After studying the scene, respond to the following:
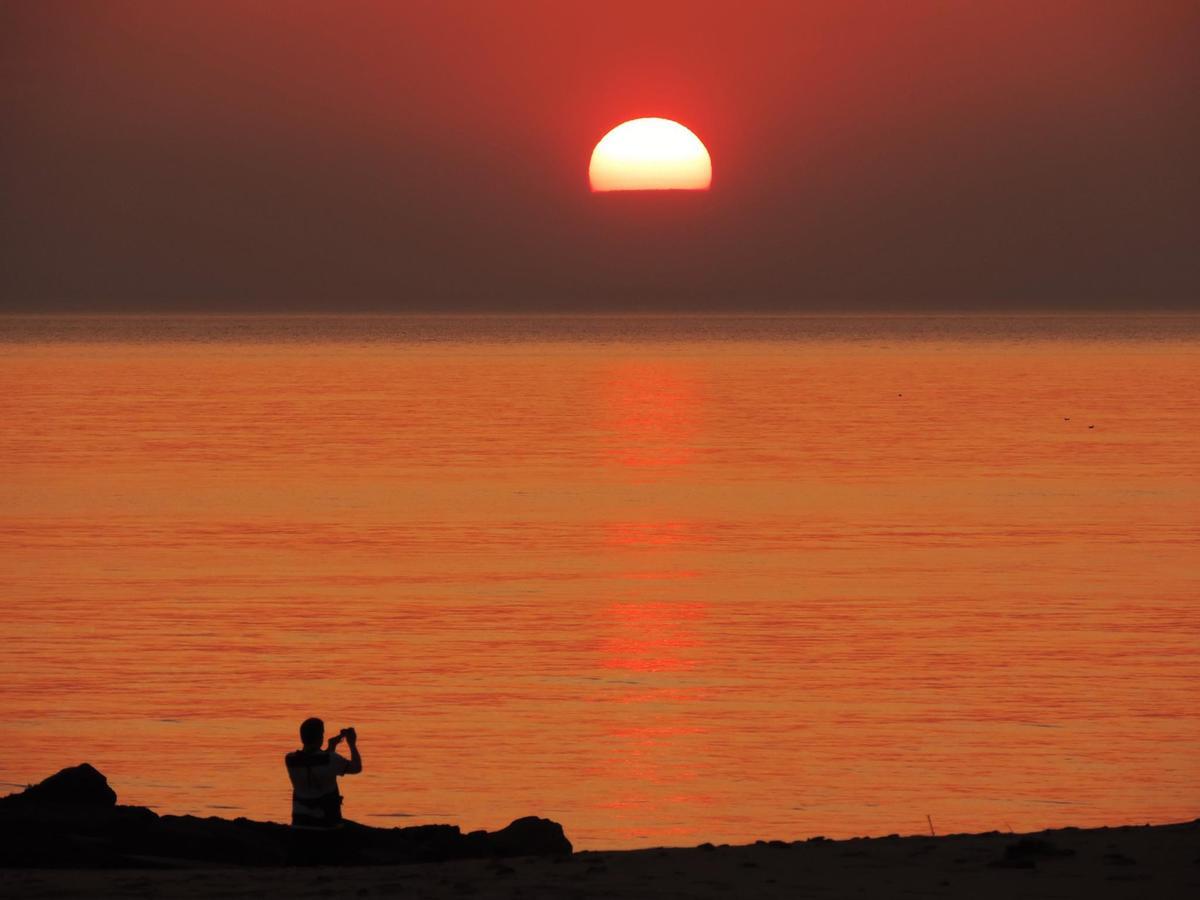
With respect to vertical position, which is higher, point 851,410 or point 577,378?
point 577,378

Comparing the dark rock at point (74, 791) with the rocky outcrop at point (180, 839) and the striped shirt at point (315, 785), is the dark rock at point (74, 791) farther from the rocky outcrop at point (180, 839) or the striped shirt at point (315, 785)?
the striped shirt at point (315, 785)

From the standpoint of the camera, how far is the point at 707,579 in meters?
31.7

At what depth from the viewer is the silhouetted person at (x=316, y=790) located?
13.1 m

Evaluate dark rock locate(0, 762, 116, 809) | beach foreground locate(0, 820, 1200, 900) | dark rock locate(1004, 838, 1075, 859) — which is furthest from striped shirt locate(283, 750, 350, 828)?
dark rock locate(1004, 838, 1075, 859)

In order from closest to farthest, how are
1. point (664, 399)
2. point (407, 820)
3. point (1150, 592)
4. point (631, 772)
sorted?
point (407, 820) → point (631, 772) → point (1150, 592) → point (664, 399)

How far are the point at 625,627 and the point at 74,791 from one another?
505 inches

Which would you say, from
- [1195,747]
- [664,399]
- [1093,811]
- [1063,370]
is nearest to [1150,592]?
[1195,747]

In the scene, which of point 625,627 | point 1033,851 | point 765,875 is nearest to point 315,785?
point 765,875

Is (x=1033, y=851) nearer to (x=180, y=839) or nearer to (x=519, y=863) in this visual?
(x=519, y=863)

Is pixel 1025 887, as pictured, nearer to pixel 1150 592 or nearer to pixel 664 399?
pixel 1150 592

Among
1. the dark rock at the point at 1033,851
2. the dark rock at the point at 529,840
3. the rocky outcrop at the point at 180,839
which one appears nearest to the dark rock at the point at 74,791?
the rocky outcrop at the point at 180,839

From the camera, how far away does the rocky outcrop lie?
13406 millimetres

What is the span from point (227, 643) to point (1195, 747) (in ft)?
38.9

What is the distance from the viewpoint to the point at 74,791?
1490cm
